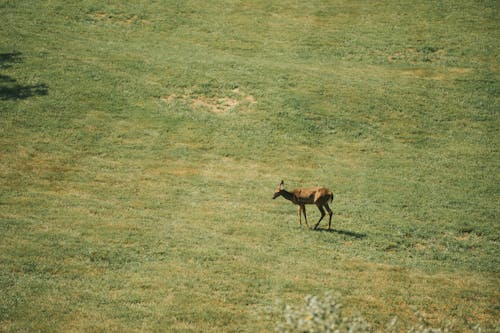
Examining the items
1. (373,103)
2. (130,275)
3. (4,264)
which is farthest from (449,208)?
(4,264)

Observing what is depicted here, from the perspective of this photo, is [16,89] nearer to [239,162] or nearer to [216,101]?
[216,101]

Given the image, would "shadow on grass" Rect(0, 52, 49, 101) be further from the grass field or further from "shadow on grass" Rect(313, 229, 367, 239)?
"shadow on grass" Rect(313, 229, 367, 239)

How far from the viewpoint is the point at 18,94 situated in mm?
26344

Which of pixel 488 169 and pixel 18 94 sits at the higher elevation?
pixel 18 94

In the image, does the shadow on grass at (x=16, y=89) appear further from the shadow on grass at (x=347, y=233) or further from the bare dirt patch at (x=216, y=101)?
the shadow on grass at (x=347, y=233)

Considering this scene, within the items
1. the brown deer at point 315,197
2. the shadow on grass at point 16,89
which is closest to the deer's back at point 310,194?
the brown deer at point 315,197

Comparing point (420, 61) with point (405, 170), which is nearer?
point (405, 170)

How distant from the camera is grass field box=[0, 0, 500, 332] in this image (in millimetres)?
12891

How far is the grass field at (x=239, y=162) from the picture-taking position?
508 inches

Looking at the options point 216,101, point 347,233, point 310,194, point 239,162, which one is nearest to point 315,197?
point 310,194

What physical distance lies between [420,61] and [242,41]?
46.3 feet

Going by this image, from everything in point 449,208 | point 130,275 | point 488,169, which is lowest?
point 130,275

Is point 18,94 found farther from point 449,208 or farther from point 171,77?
point 449,208

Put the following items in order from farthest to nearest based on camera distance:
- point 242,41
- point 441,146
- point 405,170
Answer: point 242,41 < point 441,146 < point 405,170
